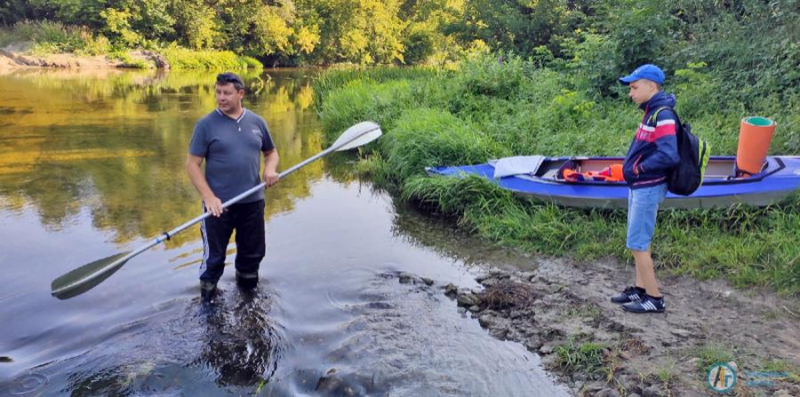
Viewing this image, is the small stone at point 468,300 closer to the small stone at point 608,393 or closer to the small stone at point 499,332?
the small stone at point 499,332

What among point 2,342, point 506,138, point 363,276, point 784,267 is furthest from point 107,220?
point 784,267

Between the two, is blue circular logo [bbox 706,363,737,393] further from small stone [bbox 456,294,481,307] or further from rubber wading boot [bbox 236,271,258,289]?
rubber wading boot [bbox 236,271,258,289]

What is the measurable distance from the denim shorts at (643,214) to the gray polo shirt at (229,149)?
2.53 metres

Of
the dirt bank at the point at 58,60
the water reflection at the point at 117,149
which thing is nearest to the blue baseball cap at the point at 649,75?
the water reflection at the point at 117,149

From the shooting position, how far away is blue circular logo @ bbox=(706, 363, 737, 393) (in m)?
2.92

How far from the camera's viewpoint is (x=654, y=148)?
355 cm

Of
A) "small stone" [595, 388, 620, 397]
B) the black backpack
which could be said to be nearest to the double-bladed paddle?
"small stone" [595, 388, 620, 397]

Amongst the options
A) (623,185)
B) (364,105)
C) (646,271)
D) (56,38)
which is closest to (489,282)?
(646,271)

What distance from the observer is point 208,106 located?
15773 millimetres

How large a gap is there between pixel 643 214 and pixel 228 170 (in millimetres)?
2718

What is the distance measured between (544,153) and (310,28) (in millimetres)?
32128

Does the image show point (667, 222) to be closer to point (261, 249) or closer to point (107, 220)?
point (261, 249)

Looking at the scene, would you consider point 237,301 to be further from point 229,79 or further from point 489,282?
point 489,282

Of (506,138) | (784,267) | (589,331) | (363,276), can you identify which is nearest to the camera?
(589,331)
